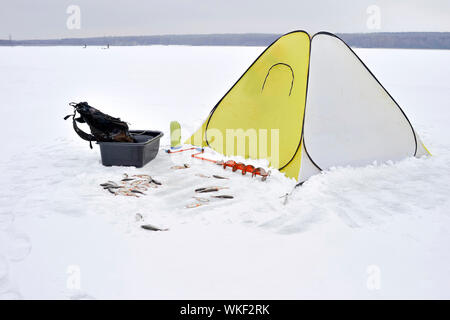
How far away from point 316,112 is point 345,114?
1.10ft

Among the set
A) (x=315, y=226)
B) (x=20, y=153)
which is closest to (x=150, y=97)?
(x=20, y=153)

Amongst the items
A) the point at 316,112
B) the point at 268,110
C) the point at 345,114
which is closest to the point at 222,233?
the point at 316,112

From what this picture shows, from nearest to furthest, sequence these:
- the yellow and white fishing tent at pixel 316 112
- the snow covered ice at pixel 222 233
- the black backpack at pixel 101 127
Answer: the snow covered ice at pixel 222 233 → the yellow and white fishing tent at pixel 316 112 → the black backpack at pixel 101 127

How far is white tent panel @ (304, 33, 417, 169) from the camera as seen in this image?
11.8ft

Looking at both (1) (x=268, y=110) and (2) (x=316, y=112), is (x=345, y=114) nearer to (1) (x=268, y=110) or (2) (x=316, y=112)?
(2) (x=316, y=112)

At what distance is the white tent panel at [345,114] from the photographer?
3584 mm

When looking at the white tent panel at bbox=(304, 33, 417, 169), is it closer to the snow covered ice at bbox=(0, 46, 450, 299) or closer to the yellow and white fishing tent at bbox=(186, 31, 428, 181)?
the yellow and white fishing tent at bbox=(186, 31, 428, 181)

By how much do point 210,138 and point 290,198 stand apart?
1616 millimetres

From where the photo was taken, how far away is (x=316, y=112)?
3.57m

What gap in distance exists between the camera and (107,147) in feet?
12.3

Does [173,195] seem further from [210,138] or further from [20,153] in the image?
[20,153]

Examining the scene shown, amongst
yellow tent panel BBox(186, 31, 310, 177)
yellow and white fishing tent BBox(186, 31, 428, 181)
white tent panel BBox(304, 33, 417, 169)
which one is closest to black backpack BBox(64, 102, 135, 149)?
yellow tent panel BBox(186, 31, 310, 177)

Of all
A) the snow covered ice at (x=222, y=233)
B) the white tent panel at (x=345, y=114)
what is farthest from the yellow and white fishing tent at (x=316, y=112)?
the snow covered ice at (x=222, y=233)

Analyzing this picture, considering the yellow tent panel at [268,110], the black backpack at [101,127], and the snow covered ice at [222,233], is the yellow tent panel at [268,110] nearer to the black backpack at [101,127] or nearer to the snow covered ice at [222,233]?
the snow covered ice at [222,233]
